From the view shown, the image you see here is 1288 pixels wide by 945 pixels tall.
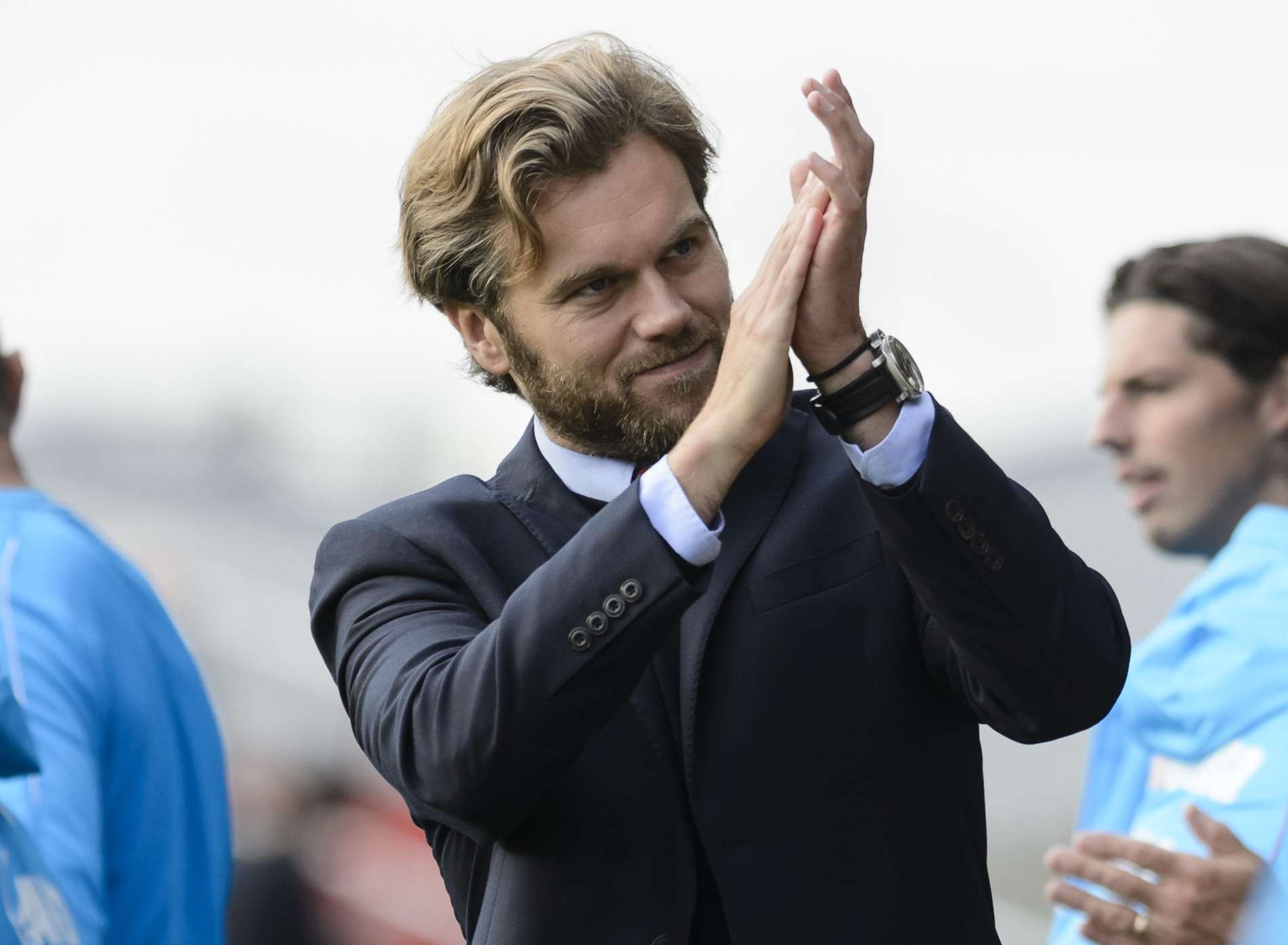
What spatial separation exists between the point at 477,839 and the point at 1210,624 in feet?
4.21

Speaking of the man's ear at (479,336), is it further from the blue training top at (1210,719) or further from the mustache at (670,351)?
the blue training top at (1210,719)

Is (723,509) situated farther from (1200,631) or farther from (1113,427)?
(1113,427)

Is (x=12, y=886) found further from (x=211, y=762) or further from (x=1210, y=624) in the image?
(x=1210, y=624)

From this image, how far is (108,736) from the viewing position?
108 inches

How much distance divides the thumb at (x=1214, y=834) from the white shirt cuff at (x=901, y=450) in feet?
2.50

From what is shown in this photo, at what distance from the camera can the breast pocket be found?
A: 1805 mm

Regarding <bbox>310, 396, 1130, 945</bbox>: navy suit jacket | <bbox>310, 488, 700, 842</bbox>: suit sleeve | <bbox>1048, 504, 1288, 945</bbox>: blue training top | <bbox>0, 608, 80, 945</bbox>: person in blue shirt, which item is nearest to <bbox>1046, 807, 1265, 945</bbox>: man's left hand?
<bbox>1048, 504, 1288, 945</bbox>: blue training top

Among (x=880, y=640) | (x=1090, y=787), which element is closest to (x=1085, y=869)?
(x=880, y=640)

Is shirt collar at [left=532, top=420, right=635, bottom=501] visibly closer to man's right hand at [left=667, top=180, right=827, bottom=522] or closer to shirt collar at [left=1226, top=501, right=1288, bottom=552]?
man's right hand at [left=667, top=180, right=827, bottom=522]

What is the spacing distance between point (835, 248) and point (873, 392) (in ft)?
0.44

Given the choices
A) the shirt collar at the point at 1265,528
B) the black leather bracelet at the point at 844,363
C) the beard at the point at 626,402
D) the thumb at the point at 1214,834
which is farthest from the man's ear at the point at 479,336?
the shirt collar at the point at 1265,528

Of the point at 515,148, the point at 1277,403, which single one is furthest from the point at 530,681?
the point at 1277,403

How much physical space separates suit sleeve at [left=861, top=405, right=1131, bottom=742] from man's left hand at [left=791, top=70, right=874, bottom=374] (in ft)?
0.38

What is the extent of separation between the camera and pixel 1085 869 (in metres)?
1.98
